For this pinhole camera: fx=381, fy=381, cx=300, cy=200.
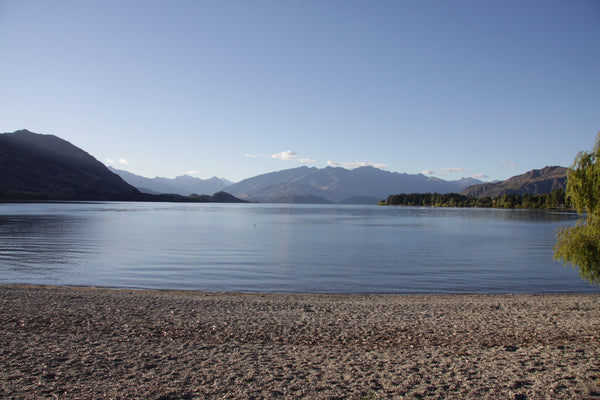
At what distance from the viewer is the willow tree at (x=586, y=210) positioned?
1516 centimetres

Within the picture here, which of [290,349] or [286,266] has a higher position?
[290,349]

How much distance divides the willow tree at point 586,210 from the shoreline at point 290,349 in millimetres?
2678

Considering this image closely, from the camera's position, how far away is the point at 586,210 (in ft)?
53.1

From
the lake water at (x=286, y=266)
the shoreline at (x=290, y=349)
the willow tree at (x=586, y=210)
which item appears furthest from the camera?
the lake water at (x=286, y=266)

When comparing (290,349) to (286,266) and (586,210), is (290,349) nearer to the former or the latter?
(586,210)

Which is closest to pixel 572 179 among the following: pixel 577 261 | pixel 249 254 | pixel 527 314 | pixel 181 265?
pixel 577 261

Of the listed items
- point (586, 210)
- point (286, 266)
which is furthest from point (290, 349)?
point (286, 266)

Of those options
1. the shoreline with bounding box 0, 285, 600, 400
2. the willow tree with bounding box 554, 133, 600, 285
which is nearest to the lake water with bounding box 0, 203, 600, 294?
the shoreline with bounding box 0, 285, 600, 400

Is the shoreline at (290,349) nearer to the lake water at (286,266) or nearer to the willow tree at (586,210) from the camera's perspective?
the willow tree at (586,210)

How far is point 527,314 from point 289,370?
13.3 meters

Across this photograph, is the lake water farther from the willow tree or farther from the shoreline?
the willow tree

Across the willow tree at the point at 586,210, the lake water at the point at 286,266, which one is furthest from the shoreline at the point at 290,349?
the lake water at the point at 286,266

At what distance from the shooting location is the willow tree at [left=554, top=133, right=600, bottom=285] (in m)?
15.2

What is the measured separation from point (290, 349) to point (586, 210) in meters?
13.8
